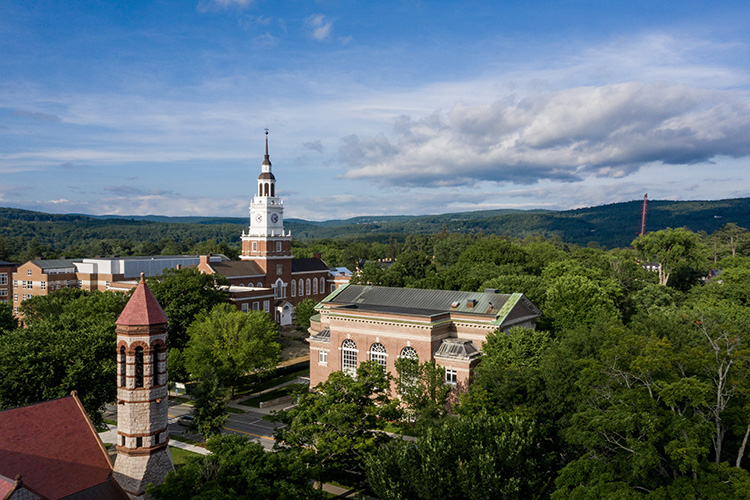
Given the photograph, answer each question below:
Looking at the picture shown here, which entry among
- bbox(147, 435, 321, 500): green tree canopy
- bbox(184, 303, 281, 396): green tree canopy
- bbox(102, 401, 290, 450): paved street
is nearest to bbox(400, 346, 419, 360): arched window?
bbox(102, 401, 290, 450): paved street

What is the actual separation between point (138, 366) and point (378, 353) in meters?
23.9

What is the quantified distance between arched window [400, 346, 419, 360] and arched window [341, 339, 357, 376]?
4.77 meters

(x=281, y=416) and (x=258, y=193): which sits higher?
(x=258, y=193)

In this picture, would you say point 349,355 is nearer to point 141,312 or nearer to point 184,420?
point 184,420

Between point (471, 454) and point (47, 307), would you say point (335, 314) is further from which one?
point (47, 307)

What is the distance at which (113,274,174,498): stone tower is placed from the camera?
68.3 ft

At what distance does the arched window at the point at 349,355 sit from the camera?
145 feet

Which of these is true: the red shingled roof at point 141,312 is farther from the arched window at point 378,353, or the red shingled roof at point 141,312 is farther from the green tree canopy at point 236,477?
the arched window at point 378,353

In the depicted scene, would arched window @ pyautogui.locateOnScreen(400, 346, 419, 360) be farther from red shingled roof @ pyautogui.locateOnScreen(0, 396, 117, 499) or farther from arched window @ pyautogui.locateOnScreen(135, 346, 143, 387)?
red shingled roof @ pyautogui.locateOnScreen(0, 396, 117, 499)

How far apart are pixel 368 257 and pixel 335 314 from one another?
110m

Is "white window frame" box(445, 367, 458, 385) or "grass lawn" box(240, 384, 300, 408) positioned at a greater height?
"white window frame" box(445, 367, 458, 385)

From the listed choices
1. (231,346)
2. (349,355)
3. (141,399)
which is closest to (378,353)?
(349,355)

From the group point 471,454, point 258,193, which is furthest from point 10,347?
point 258,193

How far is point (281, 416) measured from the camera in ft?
95.7
